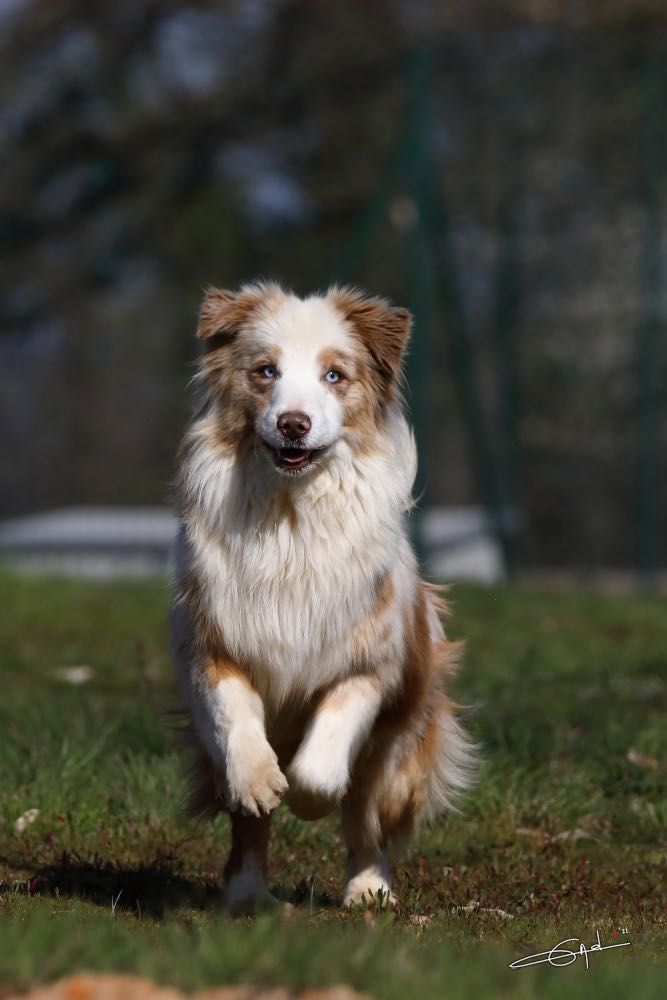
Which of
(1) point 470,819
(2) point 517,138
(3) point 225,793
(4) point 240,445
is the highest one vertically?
(2) point 517,138

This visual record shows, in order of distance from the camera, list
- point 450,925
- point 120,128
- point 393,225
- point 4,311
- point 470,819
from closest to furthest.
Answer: point 450,925 < point 470,819 < point 393,225 < point 4,311 < point 120,128

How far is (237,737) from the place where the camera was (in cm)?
405

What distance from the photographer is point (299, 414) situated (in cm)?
416

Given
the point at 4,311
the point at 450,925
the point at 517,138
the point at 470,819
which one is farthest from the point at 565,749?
the point at 4,311

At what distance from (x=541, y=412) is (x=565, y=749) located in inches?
295

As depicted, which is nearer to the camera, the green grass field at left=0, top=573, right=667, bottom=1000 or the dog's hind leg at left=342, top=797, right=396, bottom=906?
the green grass field at left=0, top=573, right=667, bottom=1000

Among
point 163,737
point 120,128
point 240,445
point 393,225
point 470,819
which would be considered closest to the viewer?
point 240,445

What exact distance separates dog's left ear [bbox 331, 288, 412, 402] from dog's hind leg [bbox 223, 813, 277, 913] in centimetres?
127

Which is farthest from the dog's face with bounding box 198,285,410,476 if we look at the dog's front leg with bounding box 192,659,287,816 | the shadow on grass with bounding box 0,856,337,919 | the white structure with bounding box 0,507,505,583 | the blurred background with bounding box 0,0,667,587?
the white structure with bounding box 0,507,505,583

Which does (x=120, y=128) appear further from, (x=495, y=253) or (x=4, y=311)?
(x=495, y=253)

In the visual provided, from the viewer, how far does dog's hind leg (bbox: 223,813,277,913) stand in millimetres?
4414

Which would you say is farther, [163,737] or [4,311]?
[4,311]
